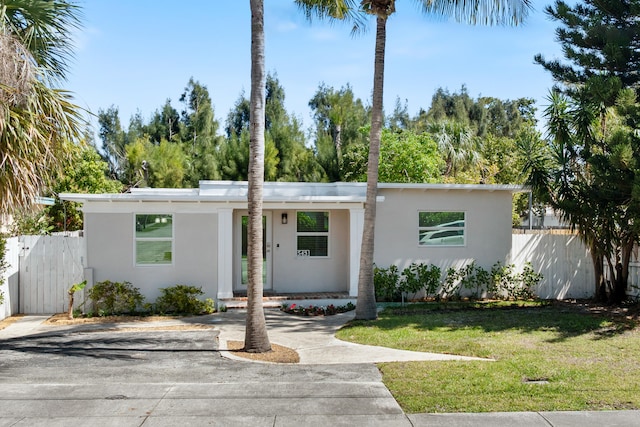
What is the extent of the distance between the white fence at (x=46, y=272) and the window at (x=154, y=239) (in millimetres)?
1309

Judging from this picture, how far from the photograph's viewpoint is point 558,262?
50.7 feet

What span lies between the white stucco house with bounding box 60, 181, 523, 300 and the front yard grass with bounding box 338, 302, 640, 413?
1987 mm

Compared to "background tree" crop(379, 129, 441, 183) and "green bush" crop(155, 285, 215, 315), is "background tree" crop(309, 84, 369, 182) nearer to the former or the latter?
"background tree" crop(379, 129, 441, 183)

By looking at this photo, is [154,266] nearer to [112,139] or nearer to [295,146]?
[295,146]

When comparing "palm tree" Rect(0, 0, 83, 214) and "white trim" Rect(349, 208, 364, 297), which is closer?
"palm tree" Rect(0, 0, 83, 214)

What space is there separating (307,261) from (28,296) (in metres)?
6.63

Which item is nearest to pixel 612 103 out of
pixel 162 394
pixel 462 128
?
pixel 162 394

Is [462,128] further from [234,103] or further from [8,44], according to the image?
[8,44]

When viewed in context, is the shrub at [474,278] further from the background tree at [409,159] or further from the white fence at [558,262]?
the background tree at [409,159]

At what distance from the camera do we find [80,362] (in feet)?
26.9

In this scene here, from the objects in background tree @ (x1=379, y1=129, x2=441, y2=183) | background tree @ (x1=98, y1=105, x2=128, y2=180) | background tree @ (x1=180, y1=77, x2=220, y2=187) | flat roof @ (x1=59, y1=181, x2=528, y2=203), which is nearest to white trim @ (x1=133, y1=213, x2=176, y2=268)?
flat roof @ (x1=59, y1=181, x2=528, y2=203)

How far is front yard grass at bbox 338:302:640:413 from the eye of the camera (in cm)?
615

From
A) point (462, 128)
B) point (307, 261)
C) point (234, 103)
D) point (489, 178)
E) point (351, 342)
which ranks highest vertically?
point (234, 103)

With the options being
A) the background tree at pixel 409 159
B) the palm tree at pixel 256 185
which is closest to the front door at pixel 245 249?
the palm tree at pixel 256 185
